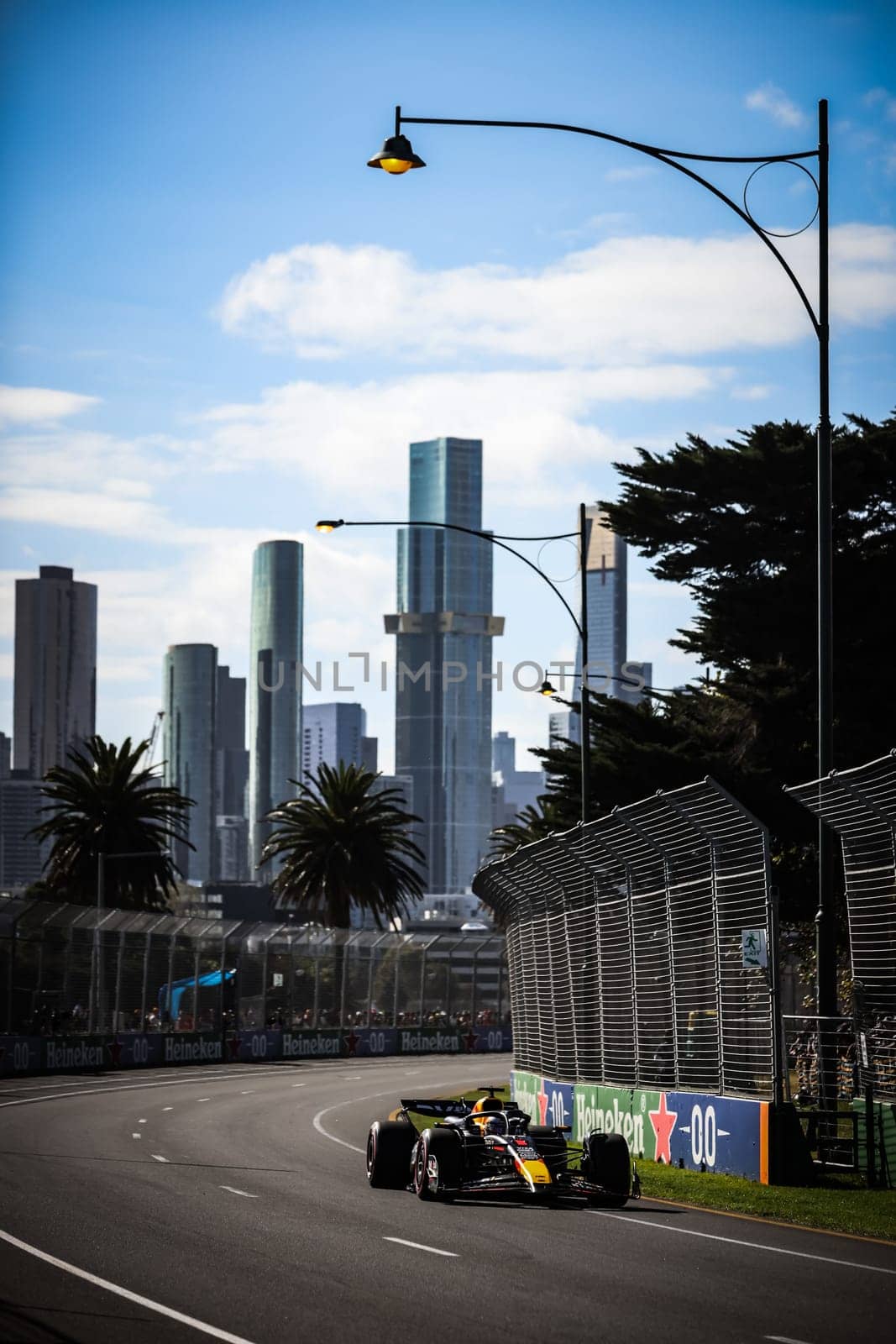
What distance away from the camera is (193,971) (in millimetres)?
57188

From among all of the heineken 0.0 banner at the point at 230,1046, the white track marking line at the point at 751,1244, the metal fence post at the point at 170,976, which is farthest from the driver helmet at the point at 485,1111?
the metal fence post at the point at 170,976

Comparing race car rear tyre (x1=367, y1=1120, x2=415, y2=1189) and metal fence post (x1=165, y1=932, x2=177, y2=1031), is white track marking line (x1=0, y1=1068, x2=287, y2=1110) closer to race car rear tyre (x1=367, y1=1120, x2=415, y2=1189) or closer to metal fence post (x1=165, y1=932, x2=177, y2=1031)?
metal fence post (x1=165, y1=932, x2=177, y2=1031)

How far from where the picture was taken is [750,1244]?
1434 centimetres

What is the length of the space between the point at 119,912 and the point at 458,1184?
119 feet

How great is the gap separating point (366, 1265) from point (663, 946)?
9.46 m

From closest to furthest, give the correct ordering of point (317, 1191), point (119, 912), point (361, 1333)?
point (361, 1333) < point (317, 1191) < point (119, 912)

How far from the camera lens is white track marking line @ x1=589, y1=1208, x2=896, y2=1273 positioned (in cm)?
1307

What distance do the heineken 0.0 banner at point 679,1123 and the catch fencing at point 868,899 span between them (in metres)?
1.23

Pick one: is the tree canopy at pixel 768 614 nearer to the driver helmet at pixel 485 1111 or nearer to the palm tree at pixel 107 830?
the driver helmet at pixel 485 1111

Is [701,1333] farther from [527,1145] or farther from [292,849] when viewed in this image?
[292,849]

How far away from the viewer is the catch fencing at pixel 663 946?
62.4 ft

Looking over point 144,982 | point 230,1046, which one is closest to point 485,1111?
point 144,982

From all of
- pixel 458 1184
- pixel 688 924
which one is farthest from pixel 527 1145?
pixel 688 924

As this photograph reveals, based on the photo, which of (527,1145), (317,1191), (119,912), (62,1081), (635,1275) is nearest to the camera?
(635,1275)
